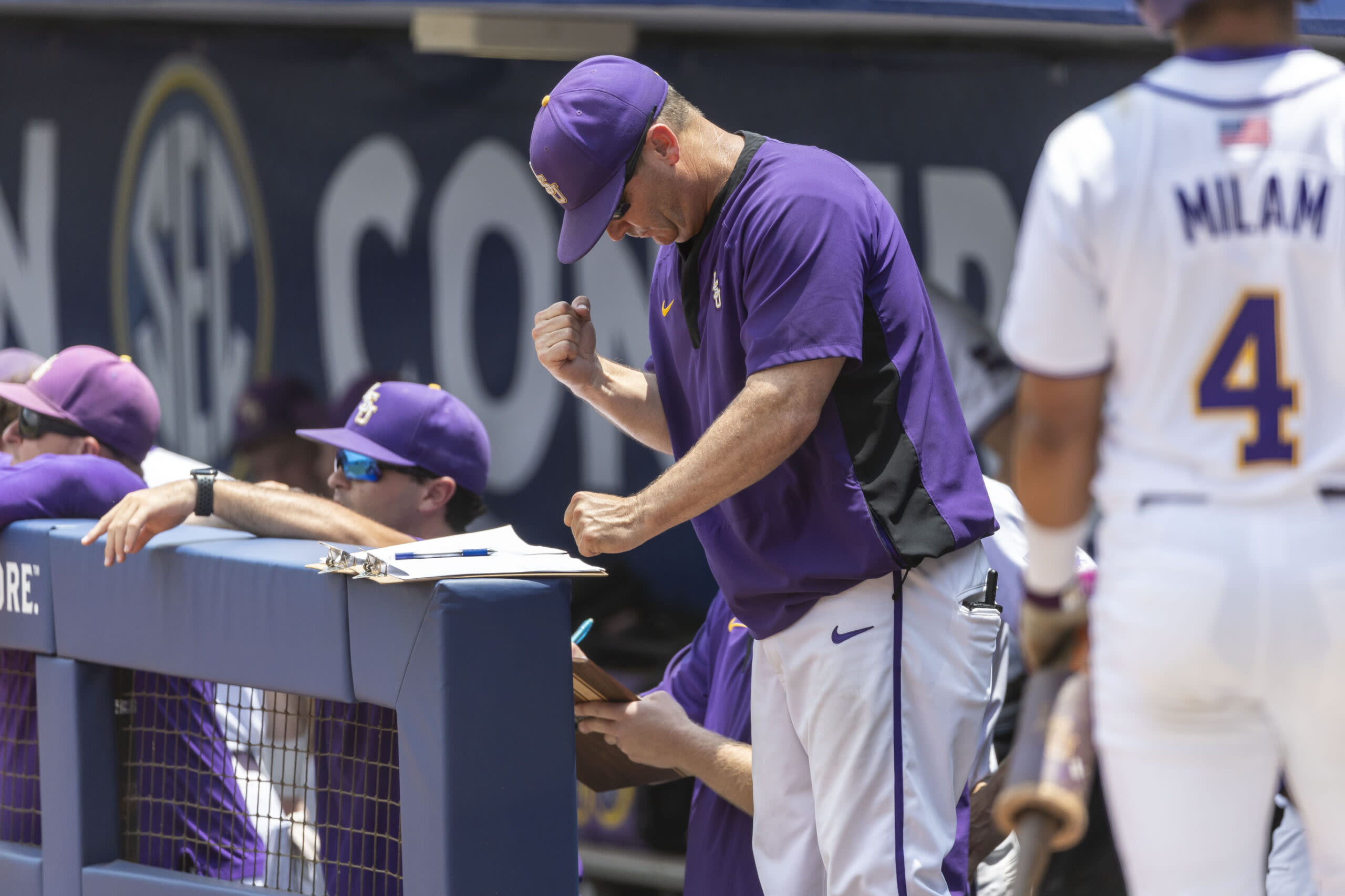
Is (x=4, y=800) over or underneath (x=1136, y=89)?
underneath

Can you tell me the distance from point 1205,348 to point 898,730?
0.97 meters

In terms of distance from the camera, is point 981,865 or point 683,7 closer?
point 981,865

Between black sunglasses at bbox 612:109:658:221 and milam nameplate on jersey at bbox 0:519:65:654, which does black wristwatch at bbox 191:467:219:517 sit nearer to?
milam nameplate on jersey at bbox 0:519:65:654

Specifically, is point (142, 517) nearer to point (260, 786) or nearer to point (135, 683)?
point (135, 683)

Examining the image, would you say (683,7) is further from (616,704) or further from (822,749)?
(822,749)

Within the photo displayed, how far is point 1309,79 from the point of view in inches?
70.2

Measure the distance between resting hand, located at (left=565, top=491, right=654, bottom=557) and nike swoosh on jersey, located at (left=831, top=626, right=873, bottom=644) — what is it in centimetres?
34

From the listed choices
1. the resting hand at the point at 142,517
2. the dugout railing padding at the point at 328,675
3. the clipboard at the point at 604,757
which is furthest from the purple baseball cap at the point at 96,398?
the clipboard at the point at 604,757

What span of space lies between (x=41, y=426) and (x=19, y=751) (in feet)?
2.55

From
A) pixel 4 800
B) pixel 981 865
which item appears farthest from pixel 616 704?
pixel 4 800

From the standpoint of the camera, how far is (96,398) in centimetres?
353

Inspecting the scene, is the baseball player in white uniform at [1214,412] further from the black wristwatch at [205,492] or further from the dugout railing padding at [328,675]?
the black wristwatch at [205,492]

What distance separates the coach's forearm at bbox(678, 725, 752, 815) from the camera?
285 centimetres

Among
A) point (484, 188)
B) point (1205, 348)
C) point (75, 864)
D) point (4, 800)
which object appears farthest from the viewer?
point (484, 188)
